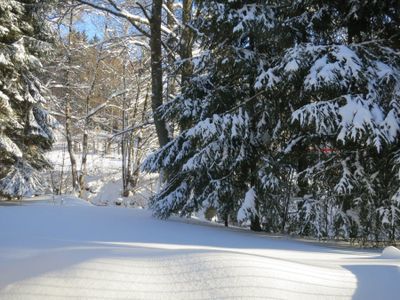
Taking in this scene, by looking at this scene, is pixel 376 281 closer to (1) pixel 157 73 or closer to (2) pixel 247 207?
(2) pixel 247 207

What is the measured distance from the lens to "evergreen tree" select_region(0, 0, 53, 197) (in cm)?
1114

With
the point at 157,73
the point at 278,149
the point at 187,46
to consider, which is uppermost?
the point at 187,46

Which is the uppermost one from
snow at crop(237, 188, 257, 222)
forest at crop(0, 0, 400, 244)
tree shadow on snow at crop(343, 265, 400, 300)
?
forest at crop(0, 0, 400, 244)

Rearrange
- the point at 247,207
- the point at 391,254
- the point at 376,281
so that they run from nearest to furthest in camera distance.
Answer: 1. the point at 376,281
2. the point at 391,254
3. the point at 247,207

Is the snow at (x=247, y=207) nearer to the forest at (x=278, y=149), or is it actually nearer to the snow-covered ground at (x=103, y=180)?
the forest at (x=278, y=149)

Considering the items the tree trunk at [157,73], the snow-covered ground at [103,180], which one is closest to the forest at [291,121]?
the tree trunk at [157,73]

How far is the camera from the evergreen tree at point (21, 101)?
1114cm

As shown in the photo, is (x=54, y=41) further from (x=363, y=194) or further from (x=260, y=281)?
(x=260, y=281)

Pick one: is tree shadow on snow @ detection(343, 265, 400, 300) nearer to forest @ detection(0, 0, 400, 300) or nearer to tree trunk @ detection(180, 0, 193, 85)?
forest @ detection(0, 0, 400, 300)

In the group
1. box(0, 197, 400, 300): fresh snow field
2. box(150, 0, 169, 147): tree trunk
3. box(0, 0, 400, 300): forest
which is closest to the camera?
box(0, 197, 400, 300): fresh snow field

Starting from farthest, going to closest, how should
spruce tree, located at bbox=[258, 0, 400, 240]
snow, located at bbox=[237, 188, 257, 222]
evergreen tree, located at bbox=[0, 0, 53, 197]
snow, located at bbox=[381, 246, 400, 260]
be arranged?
1. evergreen tree, located at bbox=[0, 0, 53, 197]
2. snow, located at bbox=[237, 188, 257, 222]
3. spruce tree, located at bbox=[258, 0, 400, 240]
4. snow, located at bbox=[381, 246, 400, 260]

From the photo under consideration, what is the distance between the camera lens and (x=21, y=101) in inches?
470

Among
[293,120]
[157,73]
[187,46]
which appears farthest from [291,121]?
[157,73]

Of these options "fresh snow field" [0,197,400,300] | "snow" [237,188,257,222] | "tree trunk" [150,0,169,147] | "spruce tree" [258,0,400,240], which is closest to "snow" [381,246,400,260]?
"fresh snow field" [0,197,400,300]
